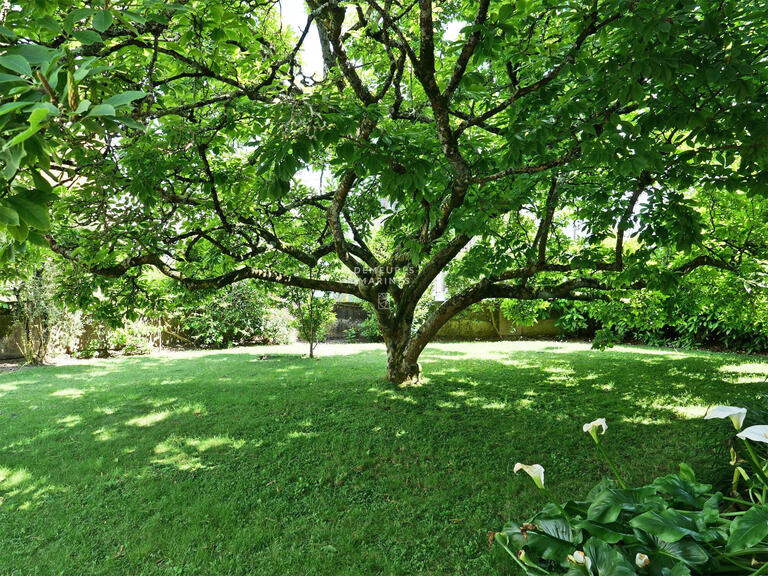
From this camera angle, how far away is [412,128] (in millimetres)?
3160

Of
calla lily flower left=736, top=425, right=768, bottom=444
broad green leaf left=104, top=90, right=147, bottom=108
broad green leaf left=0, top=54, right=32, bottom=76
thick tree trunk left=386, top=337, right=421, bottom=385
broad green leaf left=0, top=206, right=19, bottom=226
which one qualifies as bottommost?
thick tree trunk left=386, top=337, right=421, bottom=385

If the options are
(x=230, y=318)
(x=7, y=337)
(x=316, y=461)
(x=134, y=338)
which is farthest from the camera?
(x=230, y=318)

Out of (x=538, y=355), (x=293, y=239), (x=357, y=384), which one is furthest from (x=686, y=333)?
(x=293, y=239)

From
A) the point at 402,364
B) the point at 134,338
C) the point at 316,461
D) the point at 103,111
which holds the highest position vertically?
the point at 103,111

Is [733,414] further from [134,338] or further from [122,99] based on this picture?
[134,338]

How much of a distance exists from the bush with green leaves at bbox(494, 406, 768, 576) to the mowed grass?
4.48 ft

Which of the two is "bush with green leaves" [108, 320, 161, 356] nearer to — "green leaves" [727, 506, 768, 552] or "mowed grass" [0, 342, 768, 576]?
"mowed grass" [0, 342, 768, 576]

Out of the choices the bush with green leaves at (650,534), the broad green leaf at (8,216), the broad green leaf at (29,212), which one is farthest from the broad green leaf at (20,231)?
the bush with green leaves at (650,534)

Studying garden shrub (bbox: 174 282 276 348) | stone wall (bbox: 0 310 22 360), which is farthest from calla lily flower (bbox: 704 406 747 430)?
stone wall (bbox: 0 310 22 360)

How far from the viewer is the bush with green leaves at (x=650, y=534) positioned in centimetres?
99

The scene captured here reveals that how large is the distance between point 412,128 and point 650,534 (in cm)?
290

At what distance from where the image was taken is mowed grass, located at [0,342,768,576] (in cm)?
254

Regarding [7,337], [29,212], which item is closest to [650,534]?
[29,212]

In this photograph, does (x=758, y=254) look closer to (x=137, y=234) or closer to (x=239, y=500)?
(x=239, y=500)
